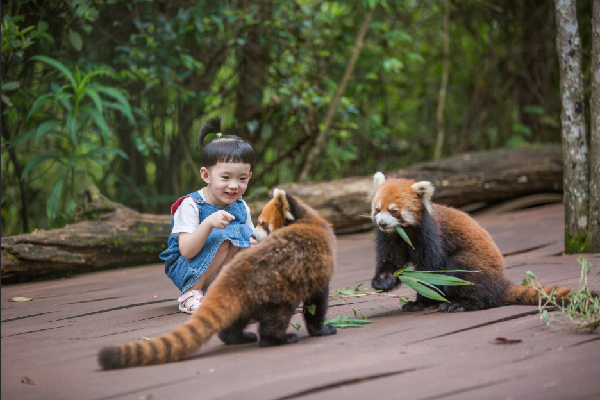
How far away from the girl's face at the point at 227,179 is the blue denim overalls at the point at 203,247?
0.13 meters

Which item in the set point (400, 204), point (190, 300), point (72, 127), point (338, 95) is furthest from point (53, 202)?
point (338, 95)

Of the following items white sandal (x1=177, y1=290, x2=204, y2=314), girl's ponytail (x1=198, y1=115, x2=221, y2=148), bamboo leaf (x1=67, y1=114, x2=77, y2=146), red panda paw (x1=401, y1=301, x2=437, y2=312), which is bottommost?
red panda paw (x1=401, y1=301, x2=437, y2=312)

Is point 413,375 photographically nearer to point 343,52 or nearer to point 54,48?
point 54,48

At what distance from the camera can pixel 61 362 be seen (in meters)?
2.33

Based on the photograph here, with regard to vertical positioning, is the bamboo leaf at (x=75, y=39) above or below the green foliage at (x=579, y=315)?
above

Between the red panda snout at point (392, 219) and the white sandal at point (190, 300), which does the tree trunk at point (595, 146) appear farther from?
the white sandal at point (190, 300)

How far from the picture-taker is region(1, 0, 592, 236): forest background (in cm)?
570

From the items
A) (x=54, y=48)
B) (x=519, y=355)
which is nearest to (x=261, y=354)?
(x=519, y=355)

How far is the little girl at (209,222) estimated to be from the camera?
313cm

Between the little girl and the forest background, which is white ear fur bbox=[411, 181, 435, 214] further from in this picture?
the forest background

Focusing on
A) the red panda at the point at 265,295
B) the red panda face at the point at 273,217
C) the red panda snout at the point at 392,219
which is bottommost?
the red panda at the point at 265,295

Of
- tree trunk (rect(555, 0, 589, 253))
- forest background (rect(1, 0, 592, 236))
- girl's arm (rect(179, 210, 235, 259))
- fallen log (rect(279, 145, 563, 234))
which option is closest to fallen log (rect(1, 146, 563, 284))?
fallen log (rect(279, 145, 563, 234))

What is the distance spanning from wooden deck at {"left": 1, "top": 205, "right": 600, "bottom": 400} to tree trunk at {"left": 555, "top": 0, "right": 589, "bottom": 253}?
105cm

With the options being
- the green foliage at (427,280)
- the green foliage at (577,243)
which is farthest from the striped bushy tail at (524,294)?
the green foliage at (577,243)
